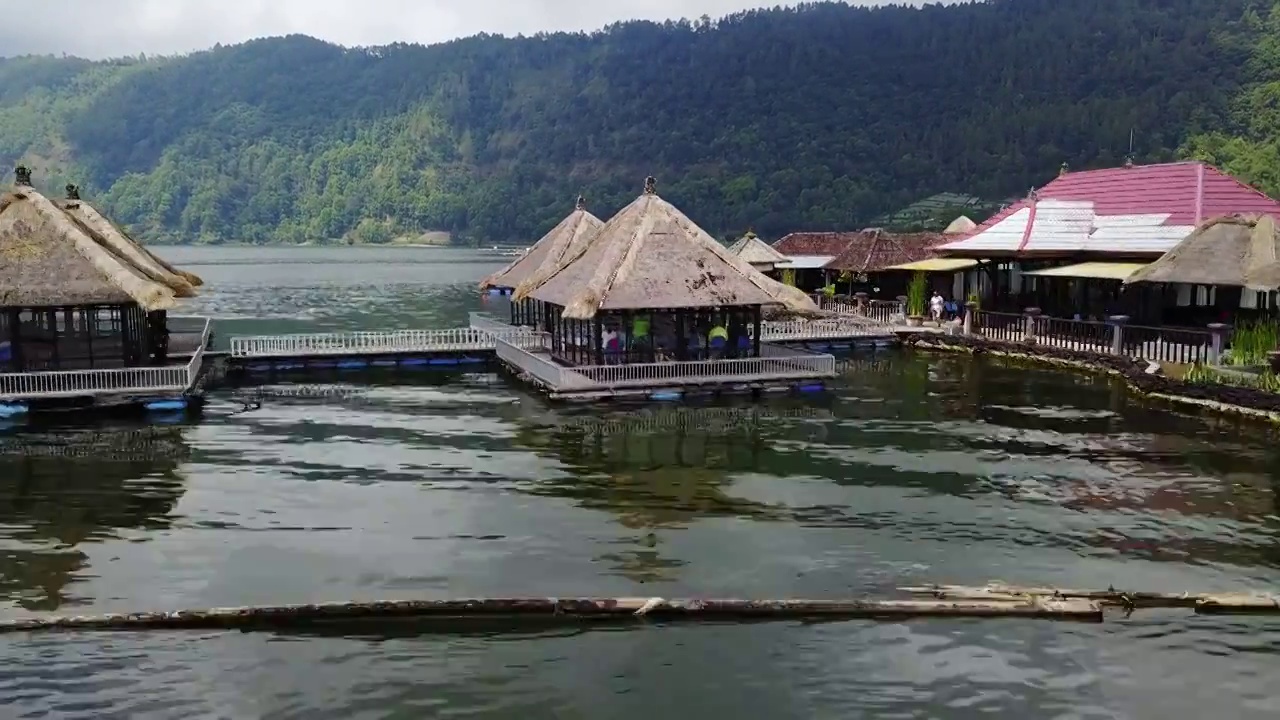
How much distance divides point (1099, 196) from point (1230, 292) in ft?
27.6

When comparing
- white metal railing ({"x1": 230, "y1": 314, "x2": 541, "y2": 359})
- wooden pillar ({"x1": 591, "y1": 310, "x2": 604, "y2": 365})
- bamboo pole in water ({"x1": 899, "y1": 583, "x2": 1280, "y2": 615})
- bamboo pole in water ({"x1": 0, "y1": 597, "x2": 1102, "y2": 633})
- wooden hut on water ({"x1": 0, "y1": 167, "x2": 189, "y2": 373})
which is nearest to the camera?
bamboo pole in water ({"x1": 0, "y1": 597, "x2": 1102, "y2": 633})

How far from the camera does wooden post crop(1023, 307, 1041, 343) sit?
37938mm

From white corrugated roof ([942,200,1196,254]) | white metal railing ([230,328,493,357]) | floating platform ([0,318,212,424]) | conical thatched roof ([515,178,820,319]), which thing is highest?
white corrugated roof ([942,200,1196,254])

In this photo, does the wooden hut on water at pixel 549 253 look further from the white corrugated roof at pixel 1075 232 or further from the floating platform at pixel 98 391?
the white corrugated roof at pixel 1075 232

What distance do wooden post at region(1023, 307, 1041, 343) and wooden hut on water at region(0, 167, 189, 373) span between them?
28.3 meters

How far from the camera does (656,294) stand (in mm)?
29094

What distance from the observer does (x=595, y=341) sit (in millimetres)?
31203

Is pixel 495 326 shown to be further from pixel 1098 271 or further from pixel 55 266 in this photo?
pixel 1098 271

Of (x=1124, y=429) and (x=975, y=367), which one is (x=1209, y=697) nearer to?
(x=1124, y=429)

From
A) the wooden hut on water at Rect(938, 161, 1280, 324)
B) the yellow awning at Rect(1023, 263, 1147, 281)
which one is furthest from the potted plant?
the yellow awning at Rect(1023, 263, 1147, 281)

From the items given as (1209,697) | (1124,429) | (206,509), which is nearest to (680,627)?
(1209,697)

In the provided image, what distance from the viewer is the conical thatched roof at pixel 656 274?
29.0m

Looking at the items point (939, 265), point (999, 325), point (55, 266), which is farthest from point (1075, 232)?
point (55, 266)

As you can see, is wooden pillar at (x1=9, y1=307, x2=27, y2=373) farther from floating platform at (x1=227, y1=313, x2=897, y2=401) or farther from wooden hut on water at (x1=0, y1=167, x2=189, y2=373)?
floating platform at (x1=227, y1=313, x2=897, y2=401)
